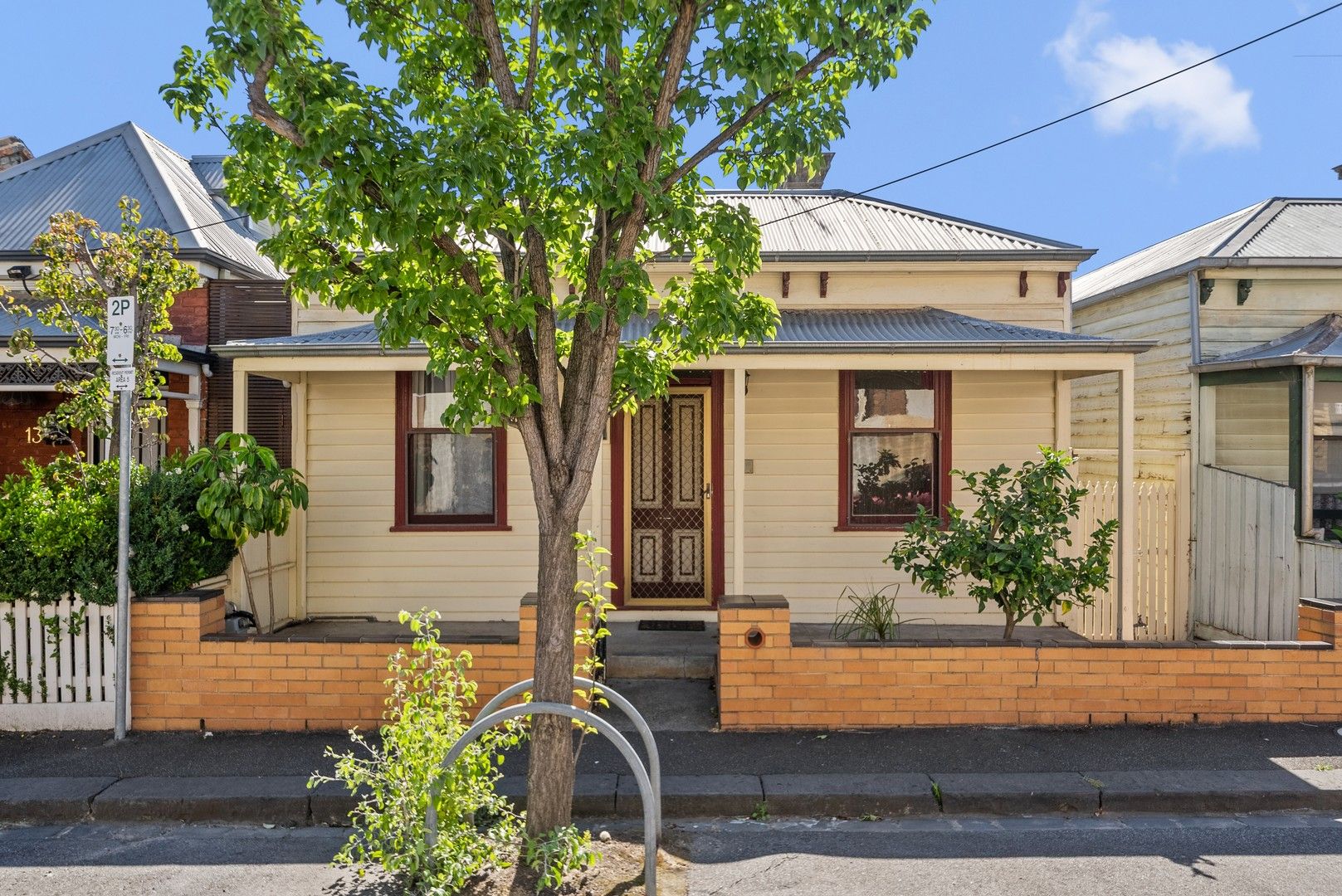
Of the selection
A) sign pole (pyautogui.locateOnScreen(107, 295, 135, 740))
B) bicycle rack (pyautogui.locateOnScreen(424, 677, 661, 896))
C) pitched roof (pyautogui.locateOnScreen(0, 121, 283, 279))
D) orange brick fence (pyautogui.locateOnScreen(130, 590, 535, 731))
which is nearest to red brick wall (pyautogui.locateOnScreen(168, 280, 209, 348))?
pitched roof (pyautogui.locateOnScreen(0, 121, 283, 279))

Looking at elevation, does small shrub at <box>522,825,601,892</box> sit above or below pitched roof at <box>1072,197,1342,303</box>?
below

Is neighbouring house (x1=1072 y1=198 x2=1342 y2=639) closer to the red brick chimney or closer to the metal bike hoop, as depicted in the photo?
the metal bike hoop

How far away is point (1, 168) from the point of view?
52.6ft

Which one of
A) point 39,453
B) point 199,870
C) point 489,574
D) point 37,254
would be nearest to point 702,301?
point 199,870

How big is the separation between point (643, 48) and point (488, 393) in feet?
6.48

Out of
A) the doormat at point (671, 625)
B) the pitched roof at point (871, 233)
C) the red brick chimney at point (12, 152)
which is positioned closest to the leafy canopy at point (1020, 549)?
the doormat at point (671, 625)

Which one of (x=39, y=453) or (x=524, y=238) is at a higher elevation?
(x=524, y=238)

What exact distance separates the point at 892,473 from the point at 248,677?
5.92 meters

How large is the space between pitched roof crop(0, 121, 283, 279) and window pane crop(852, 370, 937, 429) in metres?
7.03

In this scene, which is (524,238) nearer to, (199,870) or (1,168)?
(199,870)

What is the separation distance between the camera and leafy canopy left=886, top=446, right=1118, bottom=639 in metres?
6.36

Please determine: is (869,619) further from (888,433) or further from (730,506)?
(888,433)

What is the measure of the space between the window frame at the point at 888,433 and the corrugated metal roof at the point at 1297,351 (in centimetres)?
273

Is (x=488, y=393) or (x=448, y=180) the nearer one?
(x=448, y=180)
